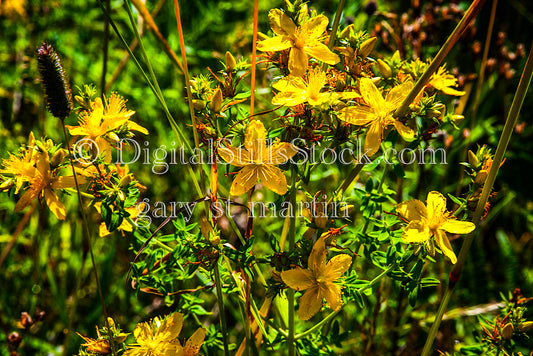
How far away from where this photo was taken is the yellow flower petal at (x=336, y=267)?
100 centimetres

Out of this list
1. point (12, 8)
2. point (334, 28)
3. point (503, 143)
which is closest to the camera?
point (503, 143)

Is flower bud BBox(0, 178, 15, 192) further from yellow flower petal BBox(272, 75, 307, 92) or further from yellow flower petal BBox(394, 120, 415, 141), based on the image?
Result: yellow flower petal BBox(394, 120, 415, 141)

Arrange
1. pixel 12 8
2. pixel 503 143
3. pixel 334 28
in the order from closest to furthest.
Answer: pixel 503 143 → pixel 334 28 → pixel 12 8

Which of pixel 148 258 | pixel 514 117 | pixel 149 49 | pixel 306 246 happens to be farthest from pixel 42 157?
pixel 149 49

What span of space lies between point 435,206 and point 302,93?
38cm

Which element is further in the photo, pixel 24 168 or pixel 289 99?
pixel 24 168

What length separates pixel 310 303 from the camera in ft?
3.32

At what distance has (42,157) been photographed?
1066mm

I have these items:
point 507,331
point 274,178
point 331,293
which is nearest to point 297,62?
point 274,178

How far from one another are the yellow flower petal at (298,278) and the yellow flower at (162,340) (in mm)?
289

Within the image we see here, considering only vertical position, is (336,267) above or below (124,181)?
below

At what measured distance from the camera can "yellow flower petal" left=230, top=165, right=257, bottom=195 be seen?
100cm

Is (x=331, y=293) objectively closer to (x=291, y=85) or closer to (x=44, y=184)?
(x=291, y=85)

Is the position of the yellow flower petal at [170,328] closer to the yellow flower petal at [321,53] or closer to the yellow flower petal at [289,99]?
the yellow flower petal at [289,99]
